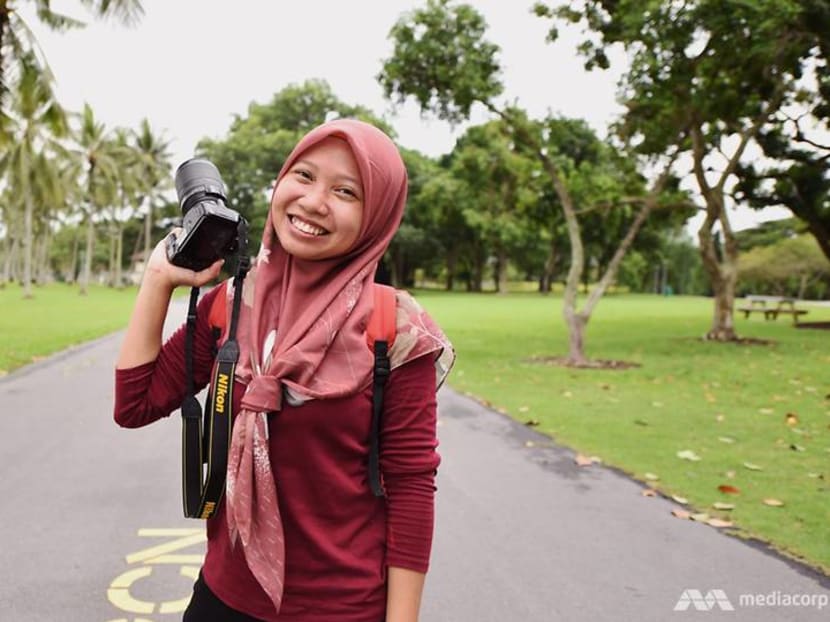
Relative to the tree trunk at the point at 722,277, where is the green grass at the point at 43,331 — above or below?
below

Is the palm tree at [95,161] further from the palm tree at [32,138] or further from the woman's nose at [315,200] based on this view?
the woman's nose at [315,200]

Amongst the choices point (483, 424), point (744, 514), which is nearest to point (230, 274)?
point (744, 514)

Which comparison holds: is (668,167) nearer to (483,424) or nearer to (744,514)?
(483,424)

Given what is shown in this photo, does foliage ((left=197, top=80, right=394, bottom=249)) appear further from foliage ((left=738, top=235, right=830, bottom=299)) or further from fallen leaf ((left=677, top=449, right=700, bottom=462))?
fallen leaf ((left=677, top=449, right=700, bottom=462))

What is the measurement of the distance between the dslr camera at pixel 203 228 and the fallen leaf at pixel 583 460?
15.6ft

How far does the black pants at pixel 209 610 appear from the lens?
1.51 m

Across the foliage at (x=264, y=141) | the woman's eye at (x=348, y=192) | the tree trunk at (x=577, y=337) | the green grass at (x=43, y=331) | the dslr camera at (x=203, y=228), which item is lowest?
the green grass at (x=43, y=331)

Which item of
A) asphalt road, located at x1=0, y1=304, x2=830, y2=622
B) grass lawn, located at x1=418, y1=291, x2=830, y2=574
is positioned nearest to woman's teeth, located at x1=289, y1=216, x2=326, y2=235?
asphalt road, located at x1=0, y1=304, x2=830, y2=622

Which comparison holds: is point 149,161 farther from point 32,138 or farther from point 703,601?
point 703,601

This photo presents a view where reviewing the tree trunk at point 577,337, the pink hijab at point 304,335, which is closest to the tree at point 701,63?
the tree trunk at point 577,337

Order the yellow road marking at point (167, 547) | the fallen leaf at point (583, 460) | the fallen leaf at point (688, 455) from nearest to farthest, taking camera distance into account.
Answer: the yellow road marking at point (167, 547) < the fallen leaf at point (583, 460) < the fallen leaf at point (688, 455)

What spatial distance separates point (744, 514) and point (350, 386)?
3.93 meters
